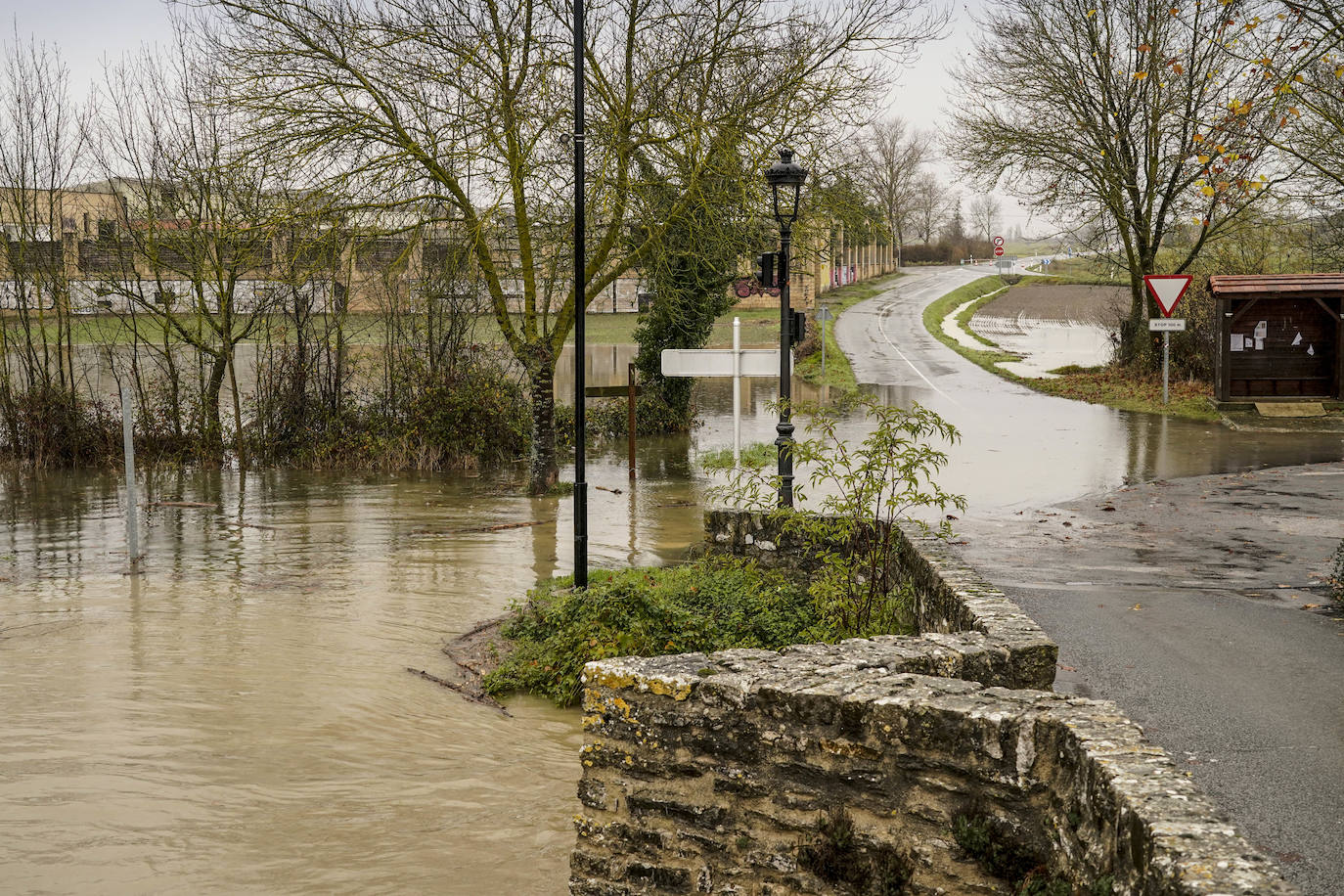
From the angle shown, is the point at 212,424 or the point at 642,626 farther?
the point at 212,424

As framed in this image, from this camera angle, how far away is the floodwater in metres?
6.20

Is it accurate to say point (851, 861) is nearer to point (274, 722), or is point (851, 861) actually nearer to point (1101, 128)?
point (274, 722)

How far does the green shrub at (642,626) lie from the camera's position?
8.36m

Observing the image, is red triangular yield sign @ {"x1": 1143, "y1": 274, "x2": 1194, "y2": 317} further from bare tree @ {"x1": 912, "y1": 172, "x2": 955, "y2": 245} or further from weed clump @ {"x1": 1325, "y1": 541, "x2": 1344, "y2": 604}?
bare tree @ {"x1": 912, "y1": 172, "x2": 955, "y2": 245}

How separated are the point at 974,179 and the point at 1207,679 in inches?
959

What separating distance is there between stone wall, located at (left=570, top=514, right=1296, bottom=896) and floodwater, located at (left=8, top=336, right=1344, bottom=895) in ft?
3.47

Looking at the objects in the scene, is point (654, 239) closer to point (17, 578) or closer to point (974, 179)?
point (17, 578)

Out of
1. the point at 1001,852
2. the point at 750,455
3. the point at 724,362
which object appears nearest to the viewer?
the point at 1001,852

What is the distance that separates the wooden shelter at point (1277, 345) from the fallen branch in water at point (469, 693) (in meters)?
21.0

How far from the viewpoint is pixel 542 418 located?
709 inches

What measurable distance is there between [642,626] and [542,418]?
391 inches

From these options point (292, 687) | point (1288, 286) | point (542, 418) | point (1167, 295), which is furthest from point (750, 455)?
point (1288, 286)

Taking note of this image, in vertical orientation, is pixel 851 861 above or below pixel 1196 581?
below

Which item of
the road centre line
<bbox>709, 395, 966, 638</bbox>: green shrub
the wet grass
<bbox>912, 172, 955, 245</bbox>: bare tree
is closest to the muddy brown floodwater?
<bbox>709, 395, 966, 638</bbox>: green shrub
